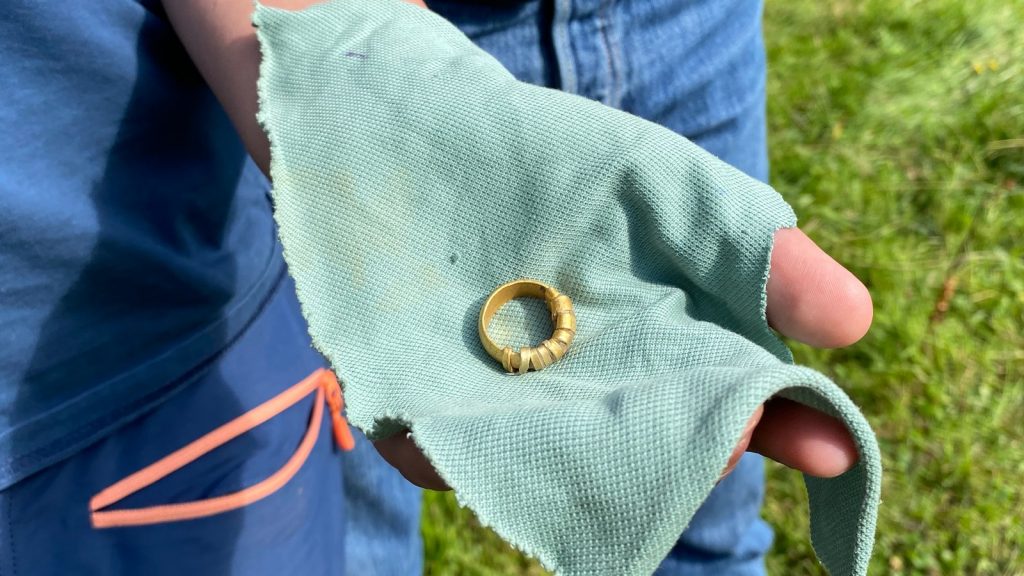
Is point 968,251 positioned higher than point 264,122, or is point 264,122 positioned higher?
point 264,122

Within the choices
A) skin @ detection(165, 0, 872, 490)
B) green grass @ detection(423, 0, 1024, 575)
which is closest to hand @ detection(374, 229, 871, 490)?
skin @ detection(165, 0, 872, 490)

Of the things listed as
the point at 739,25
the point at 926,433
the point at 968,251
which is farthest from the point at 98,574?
the point at 968,251

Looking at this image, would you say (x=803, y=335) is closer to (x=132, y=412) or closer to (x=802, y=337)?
(x=802, y=337)

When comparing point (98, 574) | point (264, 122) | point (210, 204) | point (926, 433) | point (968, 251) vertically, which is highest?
point (264, 122)

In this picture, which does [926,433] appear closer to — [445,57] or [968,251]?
[968,251]

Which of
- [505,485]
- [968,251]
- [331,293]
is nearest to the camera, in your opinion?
[505,485]

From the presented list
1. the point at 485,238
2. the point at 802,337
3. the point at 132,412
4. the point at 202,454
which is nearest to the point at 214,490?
the point at 202,454
